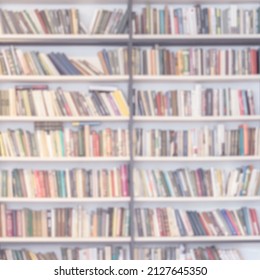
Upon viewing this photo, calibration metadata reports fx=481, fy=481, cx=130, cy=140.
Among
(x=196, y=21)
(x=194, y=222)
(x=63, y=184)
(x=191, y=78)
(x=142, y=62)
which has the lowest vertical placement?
(x=194, y=222)

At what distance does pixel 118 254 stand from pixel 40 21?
1780 mm

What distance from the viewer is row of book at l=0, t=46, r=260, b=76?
3465 millimetres

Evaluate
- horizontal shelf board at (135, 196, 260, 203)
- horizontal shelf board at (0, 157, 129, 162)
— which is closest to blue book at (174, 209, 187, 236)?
horizontal shelf board at (135, 196, 260, 203)

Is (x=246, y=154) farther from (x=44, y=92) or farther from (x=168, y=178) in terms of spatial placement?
(x=44, y=92)

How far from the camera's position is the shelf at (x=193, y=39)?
11.2ft

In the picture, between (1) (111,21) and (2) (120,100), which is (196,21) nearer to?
(1) (111,21)

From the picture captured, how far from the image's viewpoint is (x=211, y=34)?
3477 millimetres

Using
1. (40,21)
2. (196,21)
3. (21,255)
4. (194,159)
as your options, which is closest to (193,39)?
(196,21)

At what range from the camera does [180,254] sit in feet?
11.6

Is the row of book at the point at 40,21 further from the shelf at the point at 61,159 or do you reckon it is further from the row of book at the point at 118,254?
the row of book at the point at 118,254

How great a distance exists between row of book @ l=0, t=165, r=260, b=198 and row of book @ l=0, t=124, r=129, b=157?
0.13m

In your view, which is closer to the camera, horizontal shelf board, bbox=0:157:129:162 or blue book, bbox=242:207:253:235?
horizontal shelf board, bbox=0:157:129:162

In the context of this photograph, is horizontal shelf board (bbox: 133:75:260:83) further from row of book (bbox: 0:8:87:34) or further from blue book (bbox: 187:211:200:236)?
blue book (bbox: 187:211:200:236)
